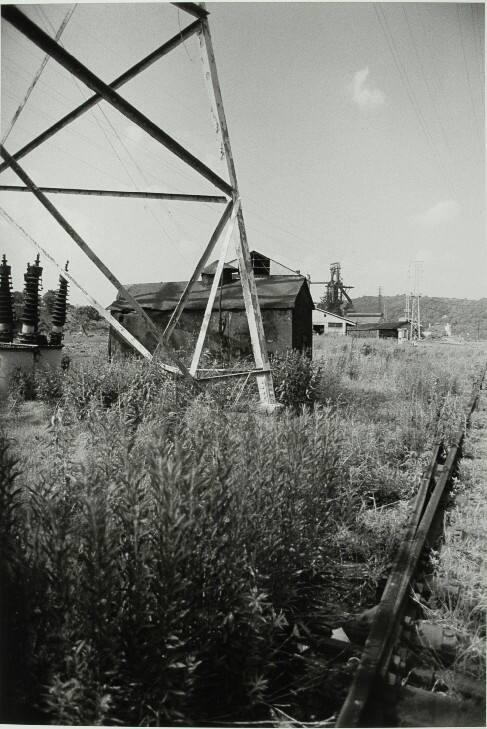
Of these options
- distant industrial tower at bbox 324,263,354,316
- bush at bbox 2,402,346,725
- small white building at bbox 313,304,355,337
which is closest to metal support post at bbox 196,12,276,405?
bush at bbox 2,402,346,725

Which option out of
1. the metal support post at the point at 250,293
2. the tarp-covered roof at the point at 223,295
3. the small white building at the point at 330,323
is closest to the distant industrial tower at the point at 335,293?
the small white building at the point at 330,323

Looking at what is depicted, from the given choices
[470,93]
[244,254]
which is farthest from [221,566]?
[244,254]

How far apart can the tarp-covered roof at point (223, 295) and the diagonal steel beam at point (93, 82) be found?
559cm

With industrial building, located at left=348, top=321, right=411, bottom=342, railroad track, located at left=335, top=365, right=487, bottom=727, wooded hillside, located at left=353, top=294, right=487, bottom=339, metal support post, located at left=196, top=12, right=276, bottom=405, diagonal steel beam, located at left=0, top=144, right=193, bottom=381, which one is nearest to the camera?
railroad track, located at left=335, top=365, right=487, bottom=727

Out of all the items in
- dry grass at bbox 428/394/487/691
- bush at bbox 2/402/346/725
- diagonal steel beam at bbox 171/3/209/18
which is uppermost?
diagonal steel beam at bbox 171/3/209/18

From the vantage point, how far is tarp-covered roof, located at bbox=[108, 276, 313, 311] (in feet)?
37.2

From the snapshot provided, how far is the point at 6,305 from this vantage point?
9328mm

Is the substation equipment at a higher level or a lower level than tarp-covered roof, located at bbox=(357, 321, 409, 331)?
lower

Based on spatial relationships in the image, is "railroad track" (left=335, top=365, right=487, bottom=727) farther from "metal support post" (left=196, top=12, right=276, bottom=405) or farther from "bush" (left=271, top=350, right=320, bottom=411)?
"bush" (left=271, top=350, right=320, bottom=411)

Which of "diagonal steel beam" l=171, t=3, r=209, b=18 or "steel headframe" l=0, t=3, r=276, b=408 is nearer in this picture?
"steel headframe" l=0, t=3, r=276, b=408

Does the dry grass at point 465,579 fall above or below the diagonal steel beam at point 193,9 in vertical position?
below

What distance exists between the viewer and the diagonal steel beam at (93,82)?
12.1ft

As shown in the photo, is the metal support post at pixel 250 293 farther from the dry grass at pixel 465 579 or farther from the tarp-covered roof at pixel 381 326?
the tarp-covered roof at pixel 381 326

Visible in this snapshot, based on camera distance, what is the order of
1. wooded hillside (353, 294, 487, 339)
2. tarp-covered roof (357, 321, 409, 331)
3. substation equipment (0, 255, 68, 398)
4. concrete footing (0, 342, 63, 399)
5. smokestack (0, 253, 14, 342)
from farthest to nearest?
tarp-covered roof (357, 321, 409, 331), wooded hillside (353, 294, 487, 339), smokestack (0, 253, 14, 342), substation equipment (0, 255, 68, 398), concrete footing (0, 342, 63, 399)
